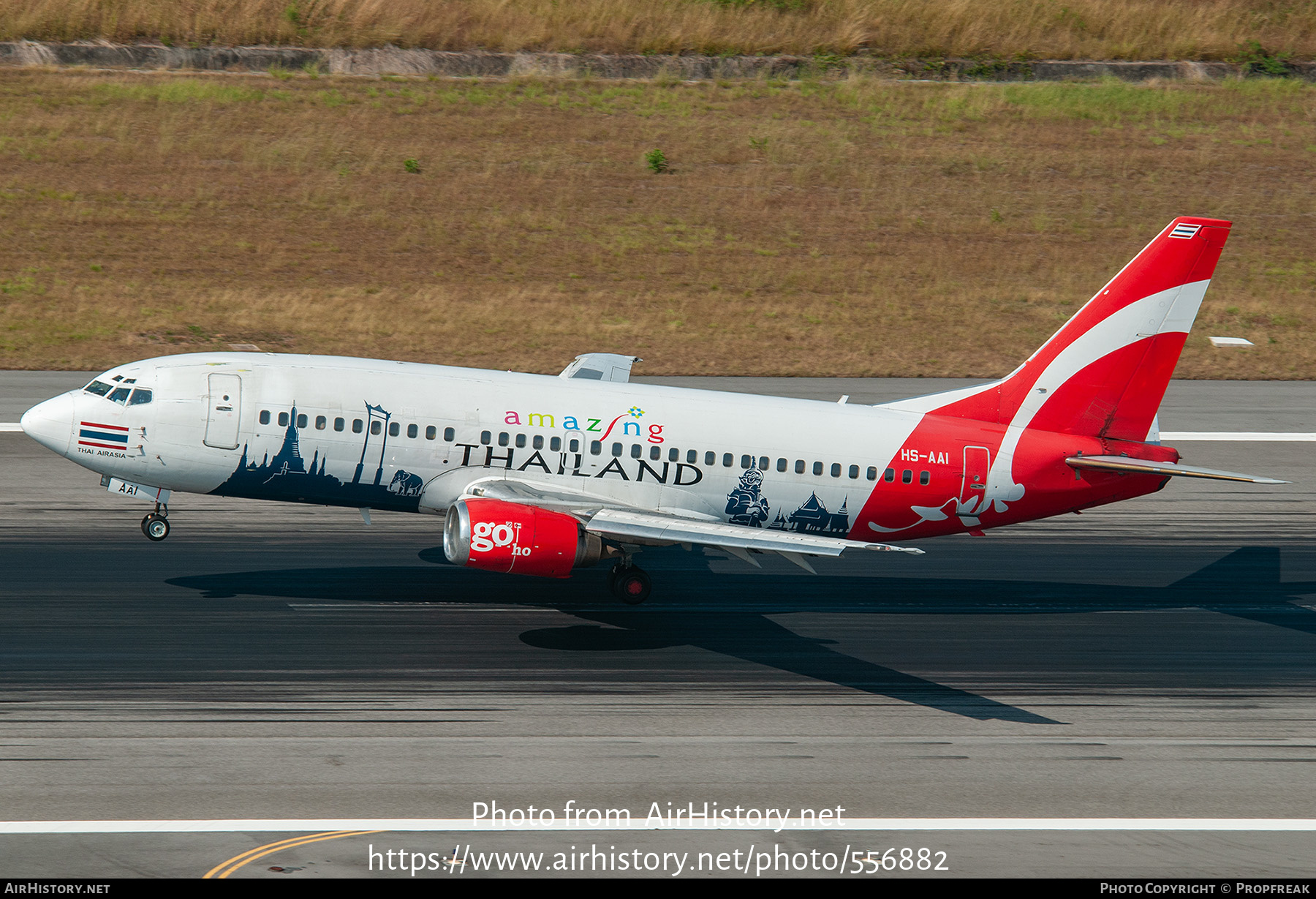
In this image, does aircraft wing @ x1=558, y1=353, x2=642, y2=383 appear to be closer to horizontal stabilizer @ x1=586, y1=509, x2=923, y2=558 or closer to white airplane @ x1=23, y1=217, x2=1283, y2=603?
white airplane @ x1=23, y1=217, x2=1283, y2=603

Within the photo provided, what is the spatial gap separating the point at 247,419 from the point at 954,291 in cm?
3501

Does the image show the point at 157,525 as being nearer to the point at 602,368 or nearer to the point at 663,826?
the point at 602,368

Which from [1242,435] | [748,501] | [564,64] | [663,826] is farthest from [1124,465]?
[564,64]

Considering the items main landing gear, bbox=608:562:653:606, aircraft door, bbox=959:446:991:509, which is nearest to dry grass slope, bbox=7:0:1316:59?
aircraft door, bbox=959:446:991:509

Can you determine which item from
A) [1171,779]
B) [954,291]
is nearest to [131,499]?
[1171,779]

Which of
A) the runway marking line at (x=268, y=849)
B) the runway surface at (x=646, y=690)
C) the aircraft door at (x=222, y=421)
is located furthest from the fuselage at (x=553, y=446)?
the runway marking line at (x=268, y=849)

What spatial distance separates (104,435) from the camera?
23.3 metres

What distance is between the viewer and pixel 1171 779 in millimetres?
18438

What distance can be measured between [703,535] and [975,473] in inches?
247

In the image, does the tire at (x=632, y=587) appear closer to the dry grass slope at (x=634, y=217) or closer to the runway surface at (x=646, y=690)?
the runway surface at (x=646, y=690)

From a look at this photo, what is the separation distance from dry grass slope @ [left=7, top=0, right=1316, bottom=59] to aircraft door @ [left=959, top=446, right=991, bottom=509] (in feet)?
164

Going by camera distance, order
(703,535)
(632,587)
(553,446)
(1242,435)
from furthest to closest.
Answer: (1242,435)
(553,446)
(632,587)
(703,535)

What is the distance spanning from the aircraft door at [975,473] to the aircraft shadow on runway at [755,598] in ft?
7.84
